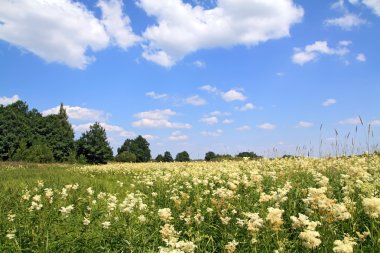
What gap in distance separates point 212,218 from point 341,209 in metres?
2.60

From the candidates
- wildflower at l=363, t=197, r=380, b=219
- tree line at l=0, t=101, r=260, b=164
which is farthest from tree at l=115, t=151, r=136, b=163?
wildflower at l=363, t=197, r=380, b=219

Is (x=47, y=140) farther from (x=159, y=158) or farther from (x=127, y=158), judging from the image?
(x=159, y=158)

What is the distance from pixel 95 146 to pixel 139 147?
127 feet

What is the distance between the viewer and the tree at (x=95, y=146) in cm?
6800

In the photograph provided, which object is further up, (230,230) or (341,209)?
(341,209)

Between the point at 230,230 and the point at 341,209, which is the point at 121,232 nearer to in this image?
the point at 230,230

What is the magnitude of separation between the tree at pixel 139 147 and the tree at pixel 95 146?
3372cm

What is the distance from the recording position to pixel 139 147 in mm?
106625

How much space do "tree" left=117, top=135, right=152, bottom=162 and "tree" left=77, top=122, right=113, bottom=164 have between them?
1328 inches

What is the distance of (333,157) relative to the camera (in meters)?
14.9

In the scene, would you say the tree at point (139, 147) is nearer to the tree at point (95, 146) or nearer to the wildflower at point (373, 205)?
the tree at point (95, 146)

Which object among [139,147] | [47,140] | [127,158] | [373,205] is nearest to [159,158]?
[139,147]

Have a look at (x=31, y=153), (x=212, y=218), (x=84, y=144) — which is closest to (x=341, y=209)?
(x=212, y=218)

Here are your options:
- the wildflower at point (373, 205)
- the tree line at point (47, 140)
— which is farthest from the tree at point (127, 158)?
the wildflower at point (373, 205)
